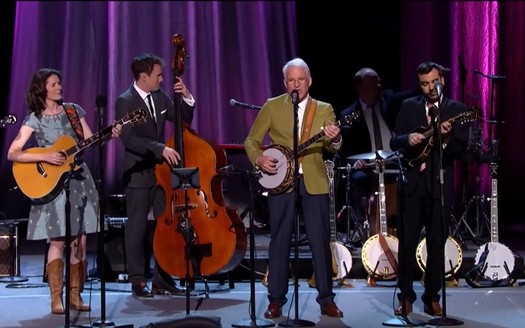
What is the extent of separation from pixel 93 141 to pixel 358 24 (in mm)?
4565

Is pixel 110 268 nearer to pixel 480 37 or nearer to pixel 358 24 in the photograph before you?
pixel 358 24

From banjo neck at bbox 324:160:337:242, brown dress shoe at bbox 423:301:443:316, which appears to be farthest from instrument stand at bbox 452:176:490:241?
brown dress shoe at bbox 423:301:443:316

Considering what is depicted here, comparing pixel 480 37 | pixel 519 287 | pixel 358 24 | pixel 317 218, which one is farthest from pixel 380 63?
pixel 317 218

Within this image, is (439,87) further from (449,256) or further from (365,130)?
(365,130)

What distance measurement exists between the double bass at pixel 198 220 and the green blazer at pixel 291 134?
1.14ft

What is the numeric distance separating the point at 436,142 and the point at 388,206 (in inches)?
89.0

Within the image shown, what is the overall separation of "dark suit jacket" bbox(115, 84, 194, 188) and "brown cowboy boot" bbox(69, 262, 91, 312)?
0.86m

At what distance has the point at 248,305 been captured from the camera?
22.2 ft

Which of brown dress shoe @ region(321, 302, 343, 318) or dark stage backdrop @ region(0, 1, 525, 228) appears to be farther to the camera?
dark stage backdrop @ region(0, 1, 525, 228)

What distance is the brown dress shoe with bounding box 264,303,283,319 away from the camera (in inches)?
247

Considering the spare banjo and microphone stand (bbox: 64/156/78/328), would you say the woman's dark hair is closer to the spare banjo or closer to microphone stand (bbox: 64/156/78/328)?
microphone stand (bbox: 64/156/78/328)

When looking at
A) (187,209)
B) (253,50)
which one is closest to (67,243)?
(187,209)

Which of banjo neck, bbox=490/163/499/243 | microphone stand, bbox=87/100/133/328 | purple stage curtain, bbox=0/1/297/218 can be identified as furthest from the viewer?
purple stage curtain, bbox=0/1/297/218

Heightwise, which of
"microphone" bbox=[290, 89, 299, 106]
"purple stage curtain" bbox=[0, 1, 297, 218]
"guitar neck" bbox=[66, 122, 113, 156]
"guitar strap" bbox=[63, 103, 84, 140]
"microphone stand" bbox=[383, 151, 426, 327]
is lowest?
"microphone stand" bbox=[383, 151, 426, 327]
